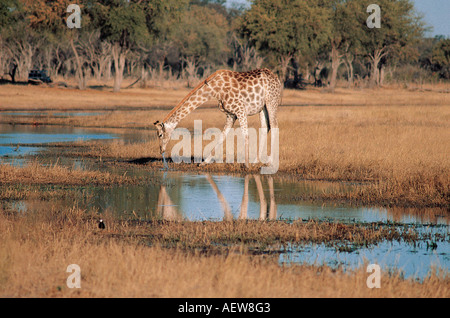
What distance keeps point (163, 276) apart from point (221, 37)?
9601 centimetres

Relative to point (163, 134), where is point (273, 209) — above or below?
below

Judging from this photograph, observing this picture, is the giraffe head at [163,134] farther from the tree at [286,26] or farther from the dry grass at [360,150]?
the tree at [286,26]

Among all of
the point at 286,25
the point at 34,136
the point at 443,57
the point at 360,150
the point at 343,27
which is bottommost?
the point at 34,136

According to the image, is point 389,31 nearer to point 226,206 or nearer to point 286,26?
point 286,26

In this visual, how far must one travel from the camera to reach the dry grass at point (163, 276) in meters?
6.44

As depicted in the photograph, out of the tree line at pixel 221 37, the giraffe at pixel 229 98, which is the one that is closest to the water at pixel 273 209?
the giraffe at pixel 229 98

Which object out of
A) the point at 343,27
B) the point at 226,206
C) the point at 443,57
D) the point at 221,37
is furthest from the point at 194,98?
the point at 221,37

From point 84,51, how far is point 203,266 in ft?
256

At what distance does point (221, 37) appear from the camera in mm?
100562

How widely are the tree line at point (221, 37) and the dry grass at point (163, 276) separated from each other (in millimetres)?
29680

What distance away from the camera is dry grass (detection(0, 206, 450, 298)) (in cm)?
644

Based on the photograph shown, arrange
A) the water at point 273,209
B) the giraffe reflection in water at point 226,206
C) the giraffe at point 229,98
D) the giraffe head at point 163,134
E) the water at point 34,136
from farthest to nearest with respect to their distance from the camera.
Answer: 1. the water at point 34,136
2. the giraffe at point 229,98
3. the giraffe head at point 163,134
4. the giraffe reflection in water at point 226,206
5. the water at point 273,209

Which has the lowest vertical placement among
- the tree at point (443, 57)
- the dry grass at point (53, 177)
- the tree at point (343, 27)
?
the dry grass at point (53, 177)

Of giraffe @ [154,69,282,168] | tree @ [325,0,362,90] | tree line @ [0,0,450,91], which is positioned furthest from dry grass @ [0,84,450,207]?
tree @ [325,0,362,90]
